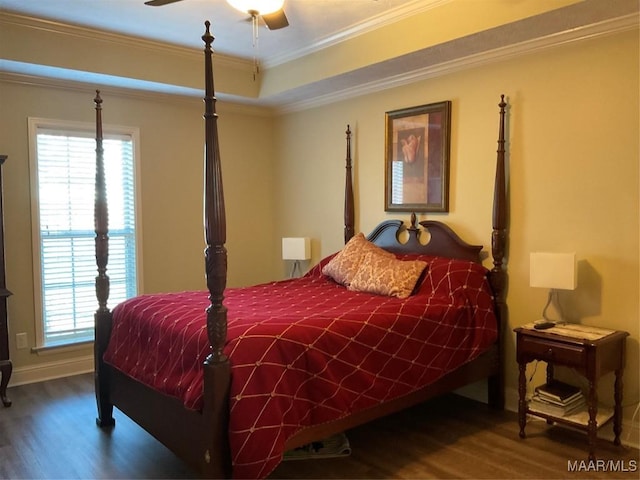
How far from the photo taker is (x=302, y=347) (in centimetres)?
247

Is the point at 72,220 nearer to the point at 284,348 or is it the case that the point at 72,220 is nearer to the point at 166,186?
the point at 166,186

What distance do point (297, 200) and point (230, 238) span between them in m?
0.78

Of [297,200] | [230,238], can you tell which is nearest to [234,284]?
→ [230,238]

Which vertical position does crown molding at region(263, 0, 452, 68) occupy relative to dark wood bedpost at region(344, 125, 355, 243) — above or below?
above

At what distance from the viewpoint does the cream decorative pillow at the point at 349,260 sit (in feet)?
12.9

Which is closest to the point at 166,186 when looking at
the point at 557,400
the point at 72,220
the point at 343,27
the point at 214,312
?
the point at 72,220

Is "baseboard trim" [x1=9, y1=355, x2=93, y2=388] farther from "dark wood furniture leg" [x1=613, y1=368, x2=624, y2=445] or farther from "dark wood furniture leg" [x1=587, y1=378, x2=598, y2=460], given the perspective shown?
"dark wood furniture leg" [x1=613, y1=368, x2=624, y2=445]

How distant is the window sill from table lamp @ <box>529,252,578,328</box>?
3.55 meters

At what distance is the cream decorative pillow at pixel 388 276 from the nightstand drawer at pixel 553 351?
2.57 feet

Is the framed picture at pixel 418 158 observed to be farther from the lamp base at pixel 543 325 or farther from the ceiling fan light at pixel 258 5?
the ceiling fan light at pixel 258 5

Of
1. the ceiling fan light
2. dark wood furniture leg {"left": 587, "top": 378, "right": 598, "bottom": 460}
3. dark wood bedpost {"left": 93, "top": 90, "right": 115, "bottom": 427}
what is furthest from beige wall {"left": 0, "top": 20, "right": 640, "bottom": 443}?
the ceiling fan light

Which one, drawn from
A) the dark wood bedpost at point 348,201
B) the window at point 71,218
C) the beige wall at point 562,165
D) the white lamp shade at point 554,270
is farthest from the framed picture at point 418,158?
the window at point 71,218

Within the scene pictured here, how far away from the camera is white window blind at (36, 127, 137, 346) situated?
422 centimetres

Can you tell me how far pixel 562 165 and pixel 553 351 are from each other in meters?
1.14
